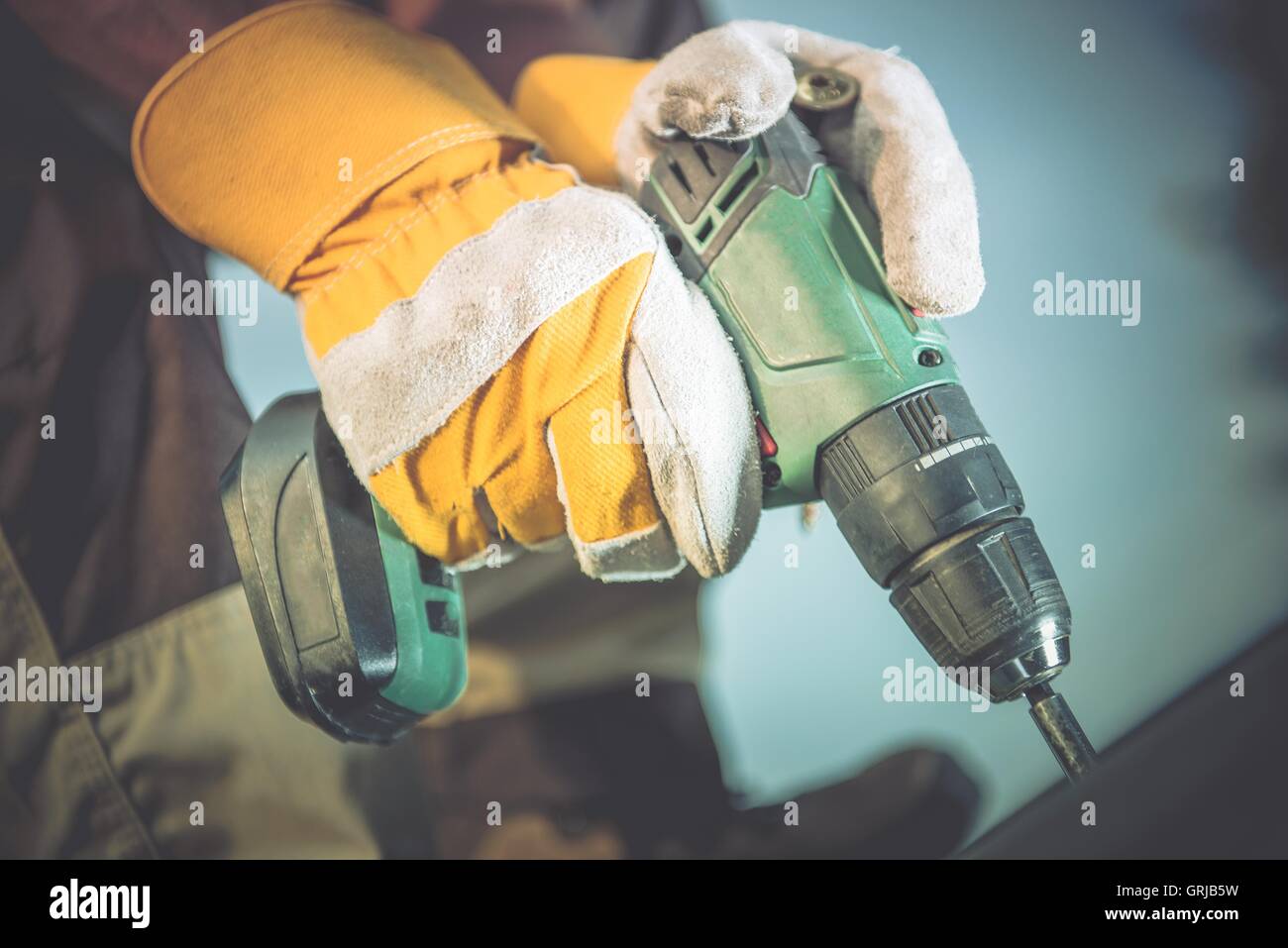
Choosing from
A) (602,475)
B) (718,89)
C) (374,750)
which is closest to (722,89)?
(718,89)

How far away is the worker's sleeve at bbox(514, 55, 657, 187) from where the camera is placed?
535 mm

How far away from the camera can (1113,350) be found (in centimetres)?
55

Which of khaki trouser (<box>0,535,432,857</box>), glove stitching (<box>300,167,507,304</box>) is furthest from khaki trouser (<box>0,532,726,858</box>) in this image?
glove stitching (<box>300,167,507,304</box>)

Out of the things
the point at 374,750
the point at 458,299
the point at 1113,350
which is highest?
the point at 458,299

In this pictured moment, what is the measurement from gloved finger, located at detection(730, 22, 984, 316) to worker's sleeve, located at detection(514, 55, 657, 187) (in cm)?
10

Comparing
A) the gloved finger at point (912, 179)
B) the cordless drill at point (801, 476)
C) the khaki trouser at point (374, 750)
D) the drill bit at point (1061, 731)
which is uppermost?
the gloved finger at point (912, 179)

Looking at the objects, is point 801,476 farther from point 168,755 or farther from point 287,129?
point 168,755

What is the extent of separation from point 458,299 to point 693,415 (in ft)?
0.44

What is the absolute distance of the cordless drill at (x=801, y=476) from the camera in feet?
1.30

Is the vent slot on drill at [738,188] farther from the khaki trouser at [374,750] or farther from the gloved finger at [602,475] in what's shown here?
the khaki trouser at [374,750]

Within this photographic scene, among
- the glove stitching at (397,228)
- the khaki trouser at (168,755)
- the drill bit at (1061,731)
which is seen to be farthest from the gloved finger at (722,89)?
the khaki trouser at (168,755)

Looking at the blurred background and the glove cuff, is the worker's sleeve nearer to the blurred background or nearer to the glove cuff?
the glove cuff

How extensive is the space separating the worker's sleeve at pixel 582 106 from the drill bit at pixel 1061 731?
406 mm

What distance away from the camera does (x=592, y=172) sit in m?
0.54
